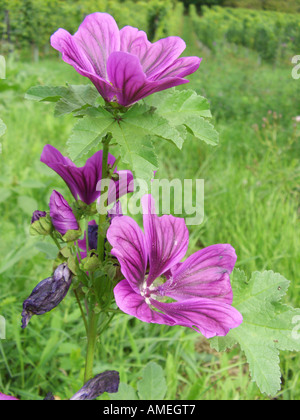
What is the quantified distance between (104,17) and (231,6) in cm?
1688

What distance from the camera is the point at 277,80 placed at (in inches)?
220

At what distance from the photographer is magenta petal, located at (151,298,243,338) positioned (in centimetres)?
54

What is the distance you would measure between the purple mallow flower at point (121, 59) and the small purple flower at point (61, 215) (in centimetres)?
17

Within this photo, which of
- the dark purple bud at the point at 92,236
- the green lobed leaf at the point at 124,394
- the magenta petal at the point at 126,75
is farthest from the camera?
the green lobed leaf at the point at 124,394

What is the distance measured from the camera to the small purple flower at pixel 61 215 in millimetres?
638

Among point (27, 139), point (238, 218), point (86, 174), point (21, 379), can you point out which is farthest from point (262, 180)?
point (86, 174)

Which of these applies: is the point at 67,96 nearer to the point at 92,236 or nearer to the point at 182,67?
the point at 182,67

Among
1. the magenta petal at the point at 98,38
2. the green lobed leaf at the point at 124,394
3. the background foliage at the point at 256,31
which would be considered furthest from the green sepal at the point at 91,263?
the background foliage at the point at 256,31

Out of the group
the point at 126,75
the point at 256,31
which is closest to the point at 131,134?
the point at 126,75

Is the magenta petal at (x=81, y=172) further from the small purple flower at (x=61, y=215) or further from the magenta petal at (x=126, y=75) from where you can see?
the magenta petal at (x=126, y=75)

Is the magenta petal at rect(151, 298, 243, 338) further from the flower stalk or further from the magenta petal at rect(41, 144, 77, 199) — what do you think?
the magenta petal at rect(41, 144, 77, 199)

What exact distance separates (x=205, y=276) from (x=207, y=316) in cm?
8

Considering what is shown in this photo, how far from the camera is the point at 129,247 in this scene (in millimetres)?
581
